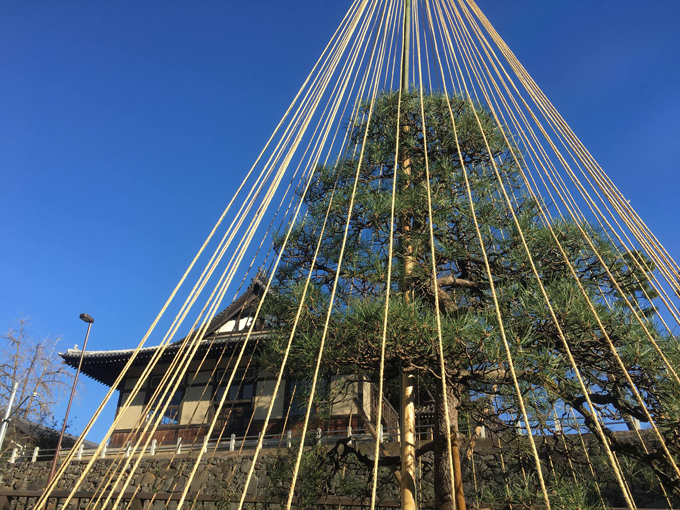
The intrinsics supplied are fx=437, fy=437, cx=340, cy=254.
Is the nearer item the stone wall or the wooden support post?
the wooden support post

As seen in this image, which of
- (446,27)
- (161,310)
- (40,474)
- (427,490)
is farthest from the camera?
(40,474)

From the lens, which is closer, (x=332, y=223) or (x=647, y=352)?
(x=647, y=352)

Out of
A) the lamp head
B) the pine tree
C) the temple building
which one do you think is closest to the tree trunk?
the pine tree

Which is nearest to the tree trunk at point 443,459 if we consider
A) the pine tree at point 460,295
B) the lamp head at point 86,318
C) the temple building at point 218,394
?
the pine tree at point 460,295

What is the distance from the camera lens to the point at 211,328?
9414mm

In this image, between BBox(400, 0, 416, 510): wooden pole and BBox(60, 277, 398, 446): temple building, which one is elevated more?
BBox(60, 277, 398, 446): temple building

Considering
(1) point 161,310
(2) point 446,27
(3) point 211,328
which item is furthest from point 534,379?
(3) point 211,328

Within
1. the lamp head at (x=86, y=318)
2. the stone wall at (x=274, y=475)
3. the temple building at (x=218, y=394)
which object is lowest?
the stone wall at (x=274, y=475)

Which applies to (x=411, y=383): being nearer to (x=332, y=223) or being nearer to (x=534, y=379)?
(x=534, y=379)

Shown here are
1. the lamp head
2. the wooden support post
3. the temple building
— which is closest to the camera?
the wooden support post

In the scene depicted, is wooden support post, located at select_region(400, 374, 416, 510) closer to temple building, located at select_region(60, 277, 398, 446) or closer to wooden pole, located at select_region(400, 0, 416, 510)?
wooden pole, located at select_region(400, 0, 416, 510)

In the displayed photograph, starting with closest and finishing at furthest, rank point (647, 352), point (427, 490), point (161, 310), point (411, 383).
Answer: point (161, 310) < point (647, 352) < point (411, 383) < point (427, 490)

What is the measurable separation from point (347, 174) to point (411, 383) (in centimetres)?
172

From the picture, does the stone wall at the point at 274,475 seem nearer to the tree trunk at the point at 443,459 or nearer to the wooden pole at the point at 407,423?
the tree trunk at the point at 443,459
